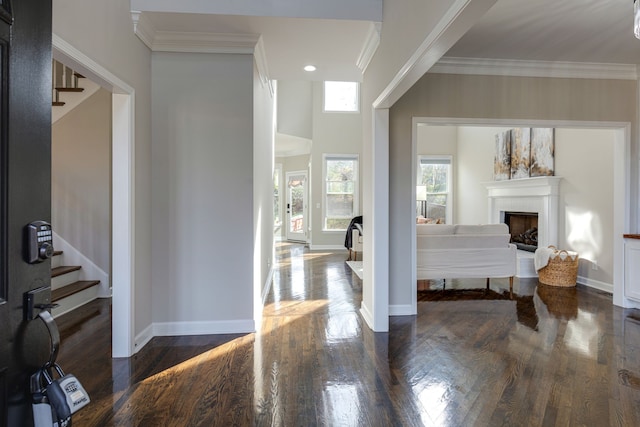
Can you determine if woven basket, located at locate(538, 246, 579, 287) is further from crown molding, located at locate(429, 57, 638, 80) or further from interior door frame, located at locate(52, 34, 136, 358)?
interior door frame, located at locate(52, 34, 136, 358)

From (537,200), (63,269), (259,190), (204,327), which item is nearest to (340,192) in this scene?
(537,200)

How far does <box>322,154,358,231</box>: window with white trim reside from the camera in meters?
8.97

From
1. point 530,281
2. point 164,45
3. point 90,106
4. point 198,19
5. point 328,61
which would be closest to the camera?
point 198,19

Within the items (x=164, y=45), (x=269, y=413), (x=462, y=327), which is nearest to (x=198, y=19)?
(x=164, y=45)

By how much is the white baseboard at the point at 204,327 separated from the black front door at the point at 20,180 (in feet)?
7.93

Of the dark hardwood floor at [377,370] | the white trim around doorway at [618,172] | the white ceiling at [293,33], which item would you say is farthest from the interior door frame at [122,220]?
the white trim around doorway at [618,172]

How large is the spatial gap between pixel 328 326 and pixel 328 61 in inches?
105

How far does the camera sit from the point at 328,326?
11.0 ft

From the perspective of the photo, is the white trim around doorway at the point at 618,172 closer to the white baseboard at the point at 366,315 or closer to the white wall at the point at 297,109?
the white baseboard at the point at 366,315

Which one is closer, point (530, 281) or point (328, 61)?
point (328, 61)

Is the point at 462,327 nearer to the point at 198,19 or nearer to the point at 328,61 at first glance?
the point at 328,61

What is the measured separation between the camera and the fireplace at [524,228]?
620 centimetres

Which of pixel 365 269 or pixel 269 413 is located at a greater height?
pixel 365 269

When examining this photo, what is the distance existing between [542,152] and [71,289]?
6863 mm
